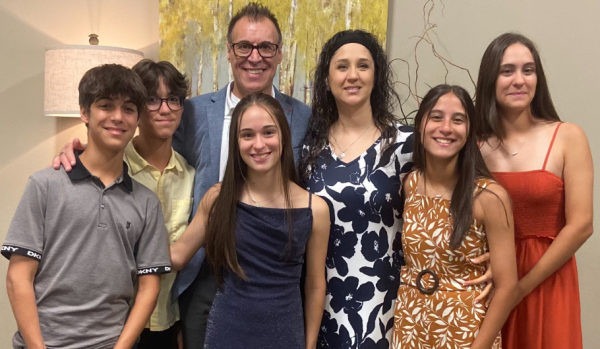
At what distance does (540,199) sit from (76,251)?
1488 mm

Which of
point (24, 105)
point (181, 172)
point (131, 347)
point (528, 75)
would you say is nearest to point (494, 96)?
point (528, 75)

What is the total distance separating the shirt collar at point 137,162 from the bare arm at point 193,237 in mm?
229

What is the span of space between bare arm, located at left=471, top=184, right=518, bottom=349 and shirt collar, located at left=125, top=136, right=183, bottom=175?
1.07 m

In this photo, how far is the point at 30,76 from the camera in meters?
2.61

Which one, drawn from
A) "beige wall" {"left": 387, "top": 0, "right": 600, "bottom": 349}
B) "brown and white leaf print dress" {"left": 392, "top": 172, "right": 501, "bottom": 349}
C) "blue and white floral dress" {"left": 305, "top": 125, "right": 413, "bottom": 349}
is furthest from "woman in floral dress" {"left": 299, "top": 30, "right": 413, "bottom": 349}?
"beige wall" {"left": 387, "top": 0, "right": 600, "bottom": 349}

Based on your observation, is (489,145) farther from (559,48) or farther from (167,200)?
(167,200)

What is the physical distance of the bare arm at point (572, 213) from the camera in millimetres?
1564

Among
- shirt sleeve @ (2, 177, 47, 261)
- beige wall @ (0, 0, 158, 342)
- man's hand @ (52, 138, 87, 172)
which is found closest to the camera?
shirt sleeve @ (2, 177, 47, 261)

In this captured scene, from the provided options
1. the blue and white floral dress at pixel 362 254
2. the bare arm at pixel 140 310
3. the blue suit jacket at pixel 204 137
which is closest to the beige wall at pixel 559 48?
the blue suit jacket at pixel 204 137

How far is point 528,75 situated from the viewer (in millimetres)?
1656

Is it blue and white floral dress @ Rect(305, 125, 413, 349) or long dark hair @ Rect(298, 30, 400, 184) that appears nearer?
blue and white floral dress @ Rect(305, 125, 413, 349)

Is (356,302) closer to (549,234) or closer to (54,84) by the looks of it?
(549,234)

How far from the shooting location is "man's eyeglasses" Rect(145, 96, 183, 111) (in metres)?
1.72

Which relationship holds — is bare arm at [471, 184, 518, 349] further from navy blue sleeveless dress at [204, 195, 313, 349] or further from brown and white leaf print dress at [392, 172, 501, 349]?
navy blue sleeveless dress at [204, 195, 313, 349]
